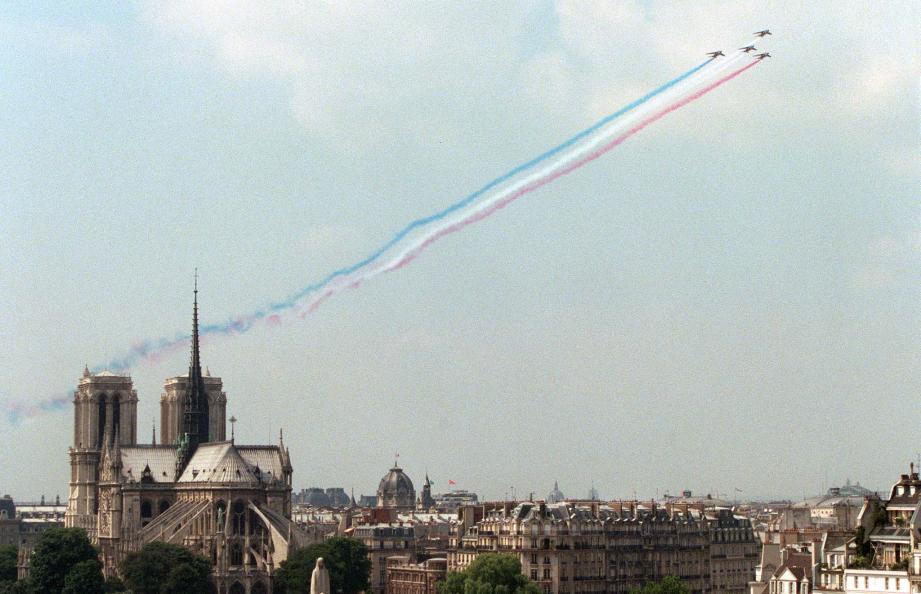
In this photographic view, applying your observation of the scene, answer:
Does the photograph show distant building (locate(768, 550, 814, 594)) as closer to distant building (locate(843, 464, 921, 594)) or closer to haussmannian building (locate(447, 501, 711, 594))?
distant building (locate(843, 464, 921, 594))

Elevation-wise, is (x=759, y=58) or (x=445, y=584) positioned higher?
(x=759, y=58)

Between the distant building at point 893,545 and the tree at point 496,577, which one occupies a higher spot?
the distant building at point 893,545

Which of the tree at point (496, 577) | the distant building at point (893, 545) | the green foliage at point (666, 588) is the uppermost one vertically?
the distant building at point (893, 545)

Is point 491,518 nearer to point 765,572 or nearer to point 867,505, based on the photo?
point 765,572

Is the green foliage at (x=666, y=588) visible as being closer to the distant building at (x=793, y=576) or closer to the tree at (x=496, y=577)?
the tree at (x=496, y=577)

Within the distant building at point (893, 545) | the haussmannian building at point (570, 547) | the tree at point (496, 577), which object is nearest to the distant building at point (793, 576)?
the distant building at point (893, 545)

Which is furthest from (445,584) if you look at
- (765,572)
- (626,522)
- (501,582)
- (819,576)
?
(819,576)

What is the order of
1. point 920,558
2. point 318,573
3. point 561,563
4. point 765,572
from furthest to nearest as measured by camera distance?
1. point 561,563
2. point 765,572
3. point 318,573
4. point 920,558
